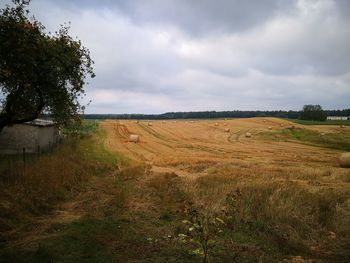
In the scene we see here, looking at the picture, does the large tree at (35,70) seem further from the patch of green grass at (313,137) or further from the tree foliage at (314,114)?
the tree foliage at (314,114)

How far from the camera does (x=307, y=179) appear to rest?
61.5ft

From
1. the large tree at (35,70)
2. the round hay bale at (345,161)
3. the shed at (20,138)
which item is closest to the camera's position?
the large tree at (35,70)

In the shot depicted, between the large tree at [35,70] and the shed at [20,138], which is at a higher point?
the large tree at [35,70]

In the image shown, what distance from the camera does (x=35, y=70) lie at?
15.5m

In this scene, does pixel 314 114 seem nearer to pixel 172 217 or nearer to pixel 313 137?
pixel 313 137

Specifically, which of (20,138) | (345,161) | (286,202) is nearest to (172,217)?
(286,202)

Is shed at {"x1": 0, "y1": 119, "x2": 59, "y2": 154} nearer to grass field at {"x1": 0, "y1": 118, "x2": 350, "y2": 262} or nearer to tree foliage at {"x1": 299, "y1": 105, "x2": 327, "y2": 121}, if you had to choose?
grass field at {"x1": 0, "y1": 118, "x2": 350, "y2": 262}

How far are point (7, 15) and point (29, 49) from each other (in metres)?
1.94

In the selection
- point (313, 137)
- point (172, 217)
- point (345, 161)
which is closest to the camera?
point (172, 217)

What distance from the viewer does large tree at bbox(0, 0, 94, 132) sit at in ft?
47.5

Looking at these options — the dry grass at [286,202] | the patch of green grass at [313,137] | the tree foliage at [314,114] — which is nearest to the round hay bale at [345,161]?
the dry grass at [286,202]

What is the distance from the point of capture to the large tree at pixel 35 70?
14469 millimetres

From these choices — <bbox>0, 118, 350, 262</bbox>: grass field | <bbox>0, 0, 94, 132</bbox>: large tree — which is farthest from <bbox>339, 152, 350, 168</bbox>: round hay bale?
<bbox>0, 0, 94, 132</bbox>: large tree

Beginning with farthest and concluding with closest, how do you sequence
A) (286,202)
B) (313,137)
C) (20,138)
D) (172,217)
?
(313,137) → (20,138) → (286,202) → (172,217)
